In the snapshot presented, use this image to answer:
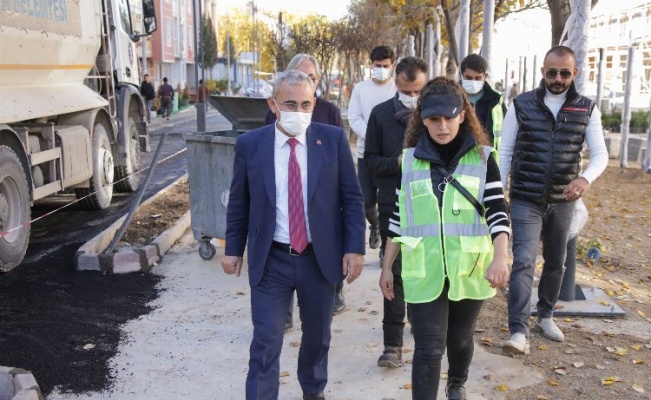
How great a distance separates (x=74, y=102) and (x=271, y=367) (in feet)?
25.4

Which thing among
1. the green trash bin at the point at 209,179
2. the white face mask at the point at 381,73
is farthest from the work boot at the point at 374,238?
the white face mask at the point at 381,73

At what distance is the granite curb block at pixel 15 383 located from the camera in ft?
14.4

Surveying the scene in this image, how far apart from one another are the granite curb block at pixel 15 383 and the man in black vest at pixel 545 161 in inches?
115

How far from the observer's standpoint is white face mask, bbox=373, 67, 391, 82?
6.99 m

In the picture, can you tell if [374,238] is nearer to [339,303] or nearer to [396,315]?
[339,303]

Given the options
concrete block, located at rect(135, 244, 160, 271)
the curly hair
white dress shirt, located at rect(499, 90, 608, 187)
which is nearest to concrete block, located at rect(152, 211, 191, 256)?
concrete block, located at rect(135, 244, 160, 271)

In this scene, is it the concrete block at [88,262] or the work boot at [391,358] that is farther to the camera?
the concrete block at [88,262]

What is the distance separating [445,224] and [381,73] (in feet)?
11.4

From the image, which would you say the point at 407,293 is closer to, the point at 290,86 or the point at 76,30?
the point at 290,86

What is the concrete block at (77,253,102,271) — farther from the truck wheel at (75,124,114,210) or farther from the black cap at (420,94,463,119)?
the black cap at (420,94,463,119)

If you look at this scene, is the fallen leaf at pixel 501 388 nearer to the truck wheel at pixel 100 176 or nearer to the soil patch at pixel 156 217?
the soil patch at pixel 156 217

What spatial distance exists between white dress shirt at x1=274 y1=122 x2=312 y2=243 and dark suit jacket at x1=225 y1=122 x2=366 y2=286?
0.11ft

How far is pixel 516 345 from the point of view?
518 centimetres

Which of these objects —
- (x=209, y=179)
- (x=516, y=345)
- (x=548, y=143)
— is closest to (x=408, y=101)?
(x=548, y=143)
